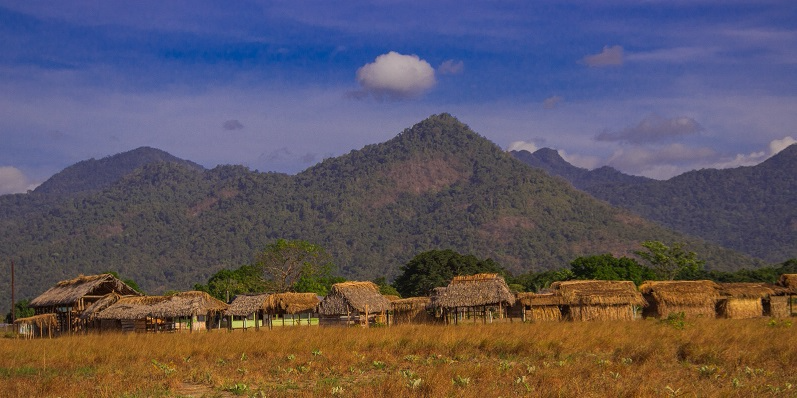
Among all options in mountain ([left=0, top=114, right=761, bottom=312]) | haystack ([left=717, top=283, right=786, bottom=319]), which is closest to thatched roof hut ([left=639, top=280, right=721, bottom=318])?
haystack ([left=717, top=283, right=786, bottom=319])

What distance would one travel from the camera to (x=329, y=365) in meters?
19.0

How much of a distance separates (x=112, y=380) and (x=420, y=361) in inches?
279

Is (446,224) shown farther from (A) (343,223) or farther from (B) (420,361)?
(B) (420,361)

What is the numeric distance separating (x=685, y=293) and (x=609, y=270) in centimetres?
2119

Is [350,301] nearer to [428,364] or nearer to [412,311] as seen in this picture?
[412,311]

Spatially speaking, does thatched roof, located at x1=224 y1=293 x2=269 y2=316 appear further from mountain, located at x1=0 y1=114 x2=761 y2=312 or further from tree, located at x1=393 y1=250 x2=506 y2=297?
mountain, located at x1=0 y1=114 x2=761 y2=312

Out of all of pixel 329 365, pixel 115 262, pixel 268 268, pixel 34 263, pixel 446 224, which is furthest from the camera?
pixel 446 224

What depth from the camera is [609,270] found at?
64.2 meters

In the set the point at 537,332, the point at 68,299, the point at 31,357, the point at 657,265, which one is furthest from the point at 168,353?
the point at 657,265

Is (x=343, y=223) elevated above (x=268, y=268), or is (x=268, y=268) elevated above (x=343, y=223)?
(x=343, y=223)

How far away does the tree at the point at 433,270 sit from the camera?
73.2 metres

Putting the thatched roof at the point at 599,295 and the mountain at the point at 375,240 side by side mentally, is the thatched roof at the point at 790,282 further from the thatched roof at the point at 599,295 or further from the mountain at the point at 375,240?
the mountain at the point at 375,240

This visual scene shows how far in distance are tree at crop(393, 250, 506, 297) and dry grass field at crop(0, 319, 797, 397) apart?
4684cm

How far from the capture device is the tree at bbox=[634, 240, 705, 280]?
75625 mm
